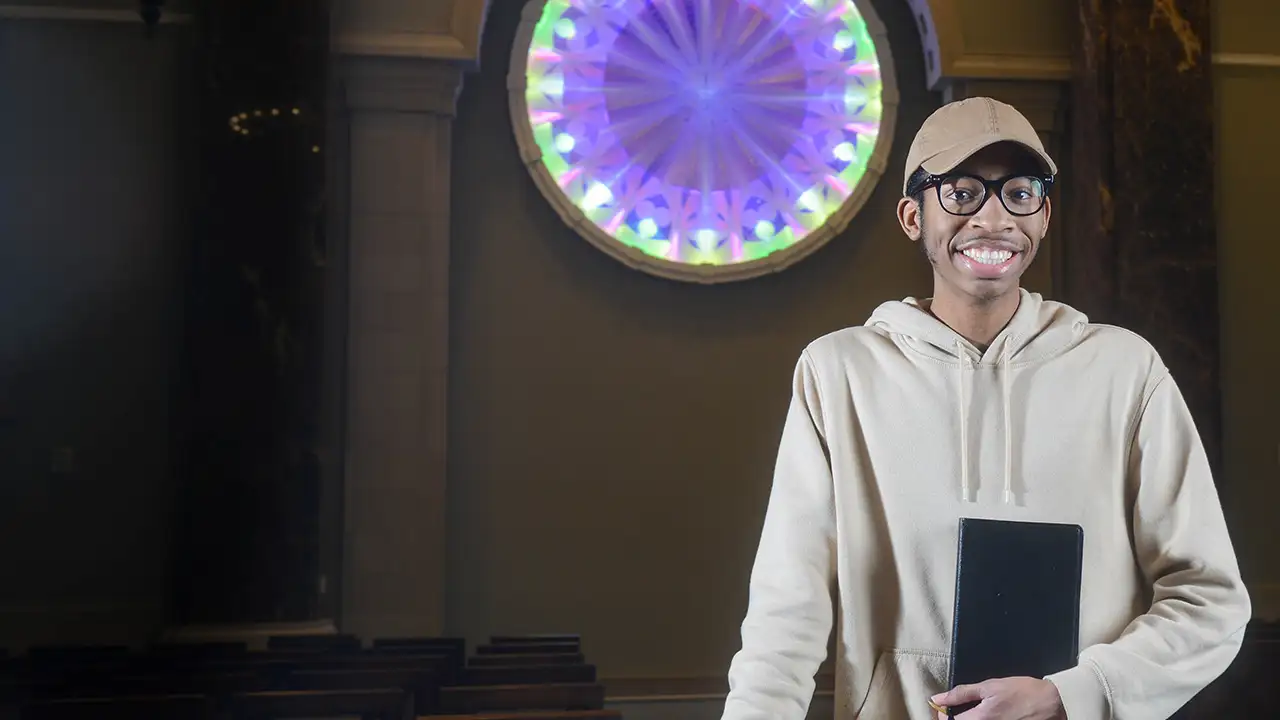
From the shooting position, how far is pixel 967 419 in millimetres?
1644

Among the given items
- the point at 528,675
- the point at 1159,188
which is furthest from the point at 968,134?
the point at 1159,188

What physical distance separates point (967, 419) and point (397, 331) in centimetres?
504

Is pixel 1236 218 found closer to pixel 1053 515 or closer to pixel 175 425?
pixel 175 425

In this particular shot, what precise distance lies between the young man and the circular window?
524 centimetres

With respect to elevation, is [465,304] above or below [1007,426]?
above

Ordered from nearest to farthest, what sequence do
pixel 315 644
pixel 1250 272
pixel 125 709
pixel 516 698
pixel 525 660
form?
pixel 125 709
pixel 516 698
pixel 525 660
pixel 315 644
pixel 1250 272

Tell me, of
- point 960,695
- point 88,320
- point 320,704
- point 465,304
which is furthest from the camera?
point 465,304

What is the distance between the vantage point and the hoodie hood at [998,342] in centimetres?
164

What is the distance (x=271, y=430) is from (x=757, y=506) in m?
2.50

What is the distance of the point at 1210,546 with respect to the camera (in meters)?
1.54

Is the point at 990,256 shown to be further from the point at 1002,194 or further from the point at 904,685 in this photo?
the point at 904,685

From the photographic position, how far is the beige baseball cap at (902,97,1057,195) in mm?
1591

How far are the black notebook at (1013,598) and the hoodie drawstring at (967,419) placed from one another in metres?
0.14

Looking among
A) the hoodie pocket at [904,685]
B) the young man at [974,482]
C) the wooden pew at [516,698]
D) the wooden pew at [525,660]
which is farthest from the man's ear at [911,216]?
the wooden pew at [525,660]
